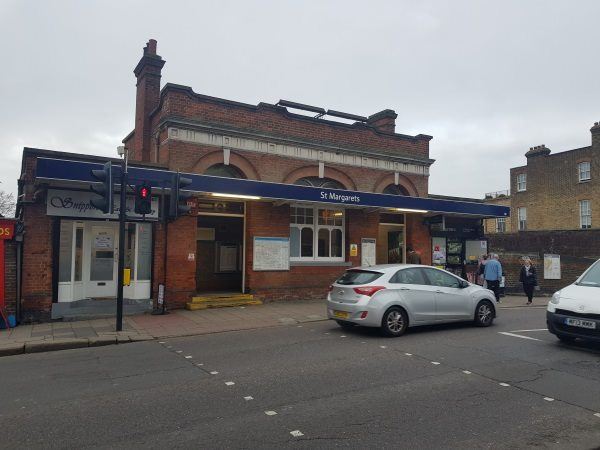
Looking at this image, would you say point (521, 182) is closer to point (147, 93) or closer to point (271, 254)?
point (271, 254)

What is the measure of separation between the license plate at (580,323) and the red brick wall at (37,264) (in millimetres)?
11346

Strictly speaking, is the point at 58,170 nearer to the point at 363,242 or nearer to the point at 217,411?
the point at 217,411

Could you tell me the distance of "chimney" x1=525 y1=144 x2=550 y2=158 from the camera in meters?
36.5

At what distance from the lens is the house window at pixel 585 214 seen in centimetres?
3300

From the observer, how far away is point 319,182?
626 inches

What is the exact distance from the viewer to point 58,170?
10188mm

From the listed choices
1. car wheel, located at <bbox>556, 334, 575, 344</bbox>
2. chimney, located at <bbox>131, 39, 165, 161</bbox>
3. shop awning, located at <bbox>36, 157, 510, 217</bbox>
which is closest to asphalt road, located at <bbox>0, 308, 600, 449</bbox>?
car wheel, located at <bbox>556, 334, 575, 344</bbox>

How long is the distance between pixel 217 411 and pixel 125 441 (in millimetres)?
1059

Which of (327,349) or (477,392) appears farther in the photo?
(327,349)

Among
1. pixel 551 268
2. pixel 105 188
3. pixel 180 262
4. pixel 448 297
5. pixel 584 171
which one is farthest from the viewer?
pixel 584 171

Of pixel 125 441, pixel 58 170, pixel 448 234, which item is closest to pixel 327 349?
pixel 125 441

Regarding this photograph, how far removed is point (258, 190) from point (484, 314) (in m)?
6.67

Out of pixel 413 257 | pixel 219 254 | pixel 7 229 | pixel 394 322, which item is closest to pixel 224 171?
pixel 219 254

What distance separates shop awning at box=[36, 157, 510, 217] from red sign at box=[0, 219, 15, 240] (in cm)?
141
